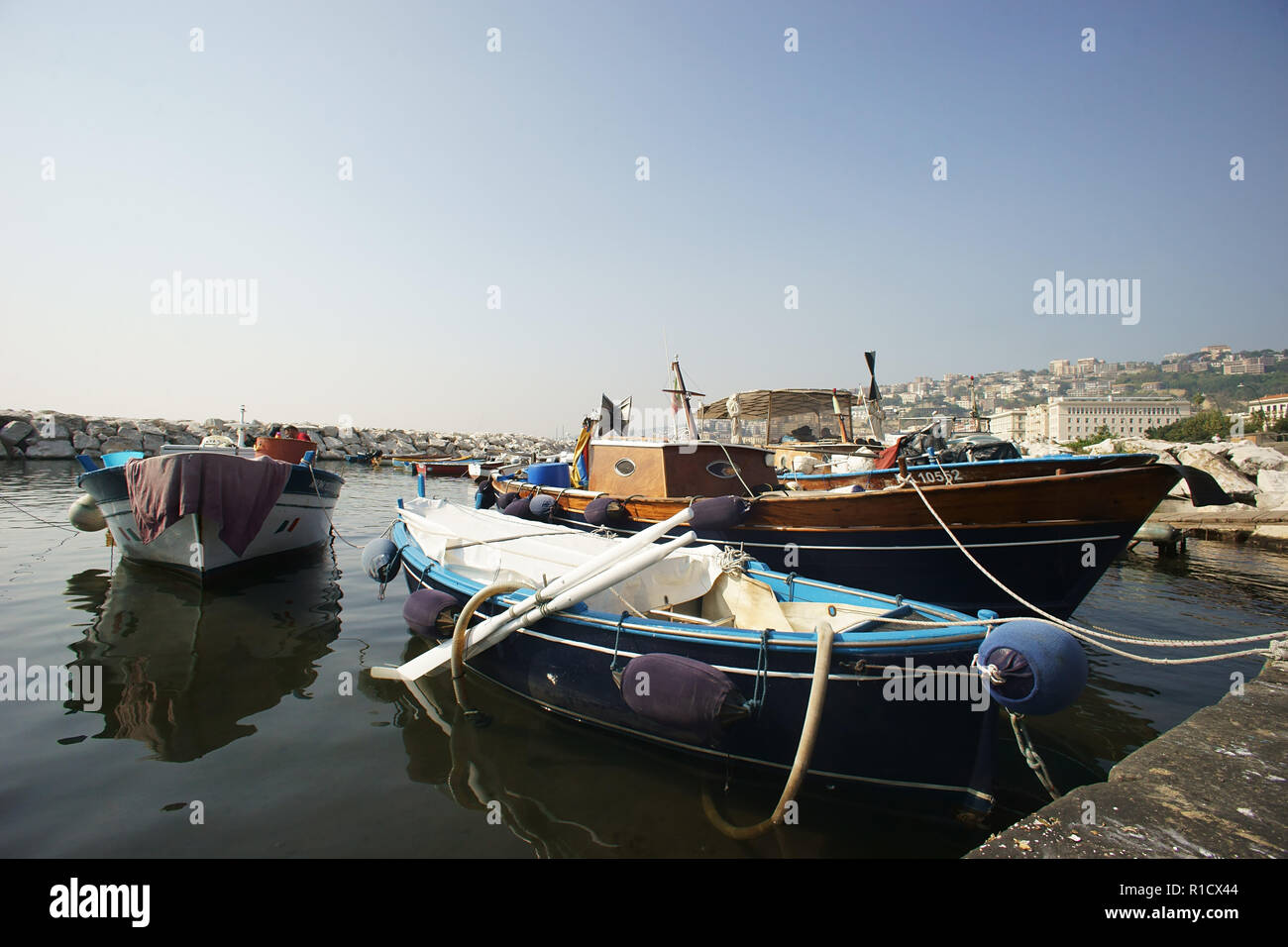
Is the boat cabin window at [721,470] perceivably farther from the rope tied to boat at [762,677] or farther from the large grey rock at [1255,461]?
the large grey rock at [1255,461]

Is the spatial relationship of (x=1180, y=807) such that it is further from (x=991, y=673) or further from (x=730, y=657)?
(x=730, y=657)

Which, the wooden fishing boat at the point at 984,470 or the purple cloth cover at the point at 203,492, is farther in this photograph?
the purple cloth cover at the point at 203,492

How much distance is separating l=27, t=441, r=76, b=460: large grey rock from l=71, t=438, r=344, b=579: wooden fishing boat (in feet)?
107

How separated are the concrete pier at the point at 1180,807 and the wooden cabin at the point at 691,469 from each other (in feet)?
23.5

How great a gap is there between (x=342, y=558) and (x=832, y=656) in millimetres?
11792

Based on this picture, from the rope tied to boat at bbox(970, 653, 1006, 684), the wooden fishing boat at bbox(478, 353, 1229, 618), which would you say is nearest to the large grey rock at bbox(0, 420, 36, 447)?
the wooden fishing boat at bbox(478, 353, 1229, 618)

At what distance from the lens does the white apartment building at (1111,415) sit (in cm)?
11919

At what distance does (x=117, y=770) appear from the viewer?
4.36 meters

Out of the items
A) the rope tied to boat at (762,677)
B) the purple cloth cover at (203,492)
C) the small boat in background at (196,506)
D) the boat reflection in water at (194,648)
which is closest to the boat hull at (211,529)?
the small boat in background at (196,506)

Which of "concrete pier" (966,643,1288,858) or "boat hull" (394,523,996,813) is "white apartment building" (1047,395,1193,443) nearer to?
"concrete pier" (966,643,1288,858)

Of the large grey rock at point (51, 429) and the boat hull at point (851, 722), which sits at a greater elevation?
the large grey rock at point (51, 429)

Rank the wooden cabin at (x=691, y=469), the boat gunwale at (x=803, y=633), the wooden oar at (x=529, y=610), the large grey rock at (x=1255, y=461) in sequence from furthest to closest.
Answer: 1. the large grey rock at (x=1255, y=461)
2. the wooden cabin at (x=691, y=469)
3. the wooden oar at (x=529, y=610)
4. the boat gunwale at (x=803, y=633)

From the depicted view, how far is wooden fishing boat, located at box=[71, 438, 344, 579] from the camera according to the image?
8945mm

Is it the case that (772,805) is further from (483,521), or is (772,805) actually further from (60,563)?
(60,563)
